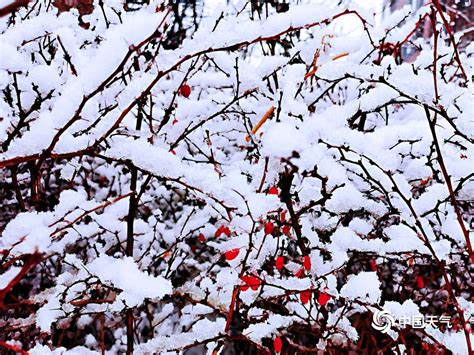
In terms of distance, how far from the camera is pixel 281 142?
2.72 feet

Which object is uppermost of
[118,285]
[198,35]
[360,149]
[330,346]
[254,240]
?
[198,35]

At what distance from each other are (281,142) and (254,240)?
0.87 m

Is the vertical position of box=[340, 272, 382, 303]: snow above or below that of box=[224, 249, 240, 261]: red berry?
below

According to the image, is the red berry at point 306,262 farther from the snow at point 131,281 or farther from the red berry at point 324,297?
the snow at point 131,281

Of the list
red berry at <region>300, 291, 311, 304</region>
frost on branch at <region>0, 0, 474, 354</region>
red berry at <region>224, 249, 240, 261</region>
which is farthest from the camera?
red berry at <region>300, 291, 311, 304</region>

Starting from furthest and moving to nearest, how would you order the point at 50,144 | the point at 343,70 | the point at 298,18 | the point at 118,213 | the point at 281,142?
the point at 118,213 → the point at 343,70 → the point at 298,18 → the point at 50,144 → the point at 281,142

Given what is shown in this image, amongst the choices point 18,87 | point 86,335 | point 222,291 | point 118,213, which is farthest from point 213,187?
point 86,335

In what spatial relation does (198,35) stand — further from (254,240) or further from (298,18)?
(254,240)

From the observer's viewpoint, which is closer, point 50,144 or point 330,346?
point 50,144

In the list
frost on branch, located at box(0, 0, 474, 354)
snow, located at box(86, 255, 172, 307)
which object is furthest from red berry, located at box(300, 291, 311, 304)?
snow, located at box(86, 255, 172, 307)

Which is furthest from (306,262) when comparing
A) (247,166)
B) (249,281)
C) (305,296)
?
(247,166)

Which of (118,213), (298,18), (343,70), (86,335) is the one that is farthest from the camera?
(86,335)

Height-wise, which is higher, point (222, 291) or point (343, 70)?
point (343, 70)

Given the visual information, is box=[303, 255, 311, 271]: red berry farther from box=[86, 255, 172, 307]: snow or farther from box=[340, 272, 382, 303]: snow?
A: box=[86, 255, 172, 307]: snow
